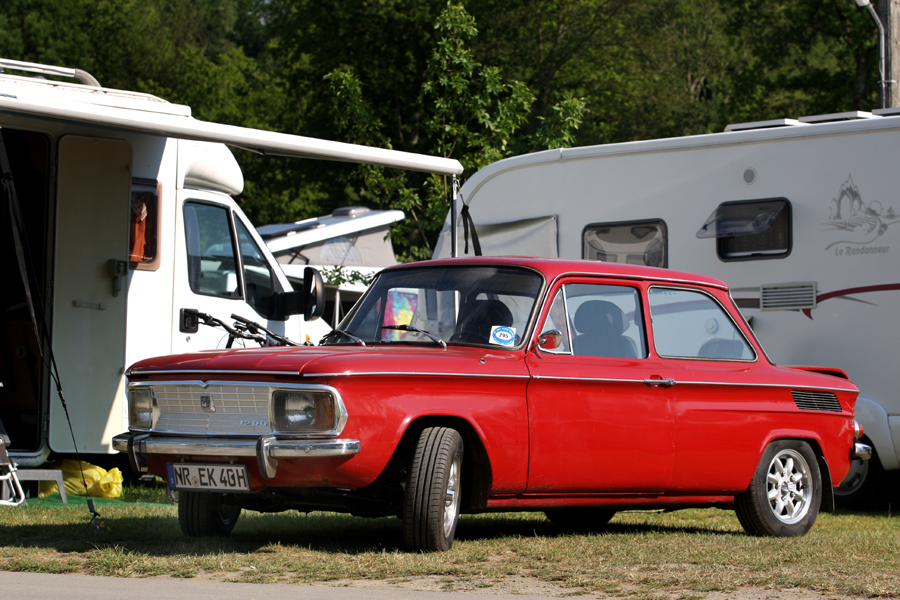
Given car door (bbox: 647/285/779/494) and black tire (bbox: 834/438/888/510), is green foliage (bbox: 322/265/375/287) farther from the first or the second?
car door (bbox: 647/285/779/494)

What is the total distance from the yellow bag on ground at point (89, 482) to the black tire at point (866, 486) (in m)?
5.87

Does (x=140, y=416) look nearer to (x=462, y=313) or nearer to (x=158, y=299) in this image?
(x=462, y=313)

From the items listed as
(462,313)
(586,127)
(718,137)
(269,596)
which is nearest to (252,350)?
(462,313)

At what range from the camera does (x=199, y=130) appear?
8.03 meters

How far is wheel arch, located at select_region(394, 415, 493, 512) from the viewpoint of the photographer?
5.96 m

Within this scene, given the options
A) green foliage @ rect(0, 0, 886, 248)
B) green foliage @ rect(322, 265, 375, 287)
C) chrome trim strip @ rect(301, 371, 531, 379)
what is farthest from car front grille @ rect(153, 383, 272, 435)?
green foliage @ rect(0, 0, 886, 248)

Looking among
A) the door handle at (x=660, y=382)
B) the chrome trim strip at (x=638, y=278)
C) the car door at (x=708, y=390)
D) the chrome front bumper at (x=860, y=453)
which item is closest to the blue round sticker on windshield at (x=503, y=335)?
the chrome trim strip at (x=638, y=278)

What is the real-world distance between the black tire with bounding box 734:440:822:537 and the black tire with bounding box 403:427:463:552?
7.78 feet

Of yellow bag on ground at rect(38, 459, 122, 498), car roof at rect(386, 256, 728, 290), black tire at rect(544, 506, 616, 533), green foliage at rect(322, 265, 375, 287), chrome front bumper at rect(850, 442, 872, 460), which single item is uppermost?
green foliage at rect(322, 265, 375, 287)

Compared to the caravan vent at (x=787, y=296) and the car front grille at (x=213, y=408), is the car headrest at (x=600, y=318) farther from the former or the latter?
the caravan vent at (x=787, y=296)

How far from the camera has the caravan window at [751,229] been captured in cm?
967

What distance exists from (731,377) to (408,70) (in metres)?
22.5

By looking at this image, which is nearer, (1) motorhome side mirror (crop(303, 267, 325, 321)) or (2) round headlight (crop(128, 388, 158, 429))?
(2) round headlight (crop(128, 388, 158, 429))

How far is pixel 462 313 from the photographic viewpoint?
21.5 ft
